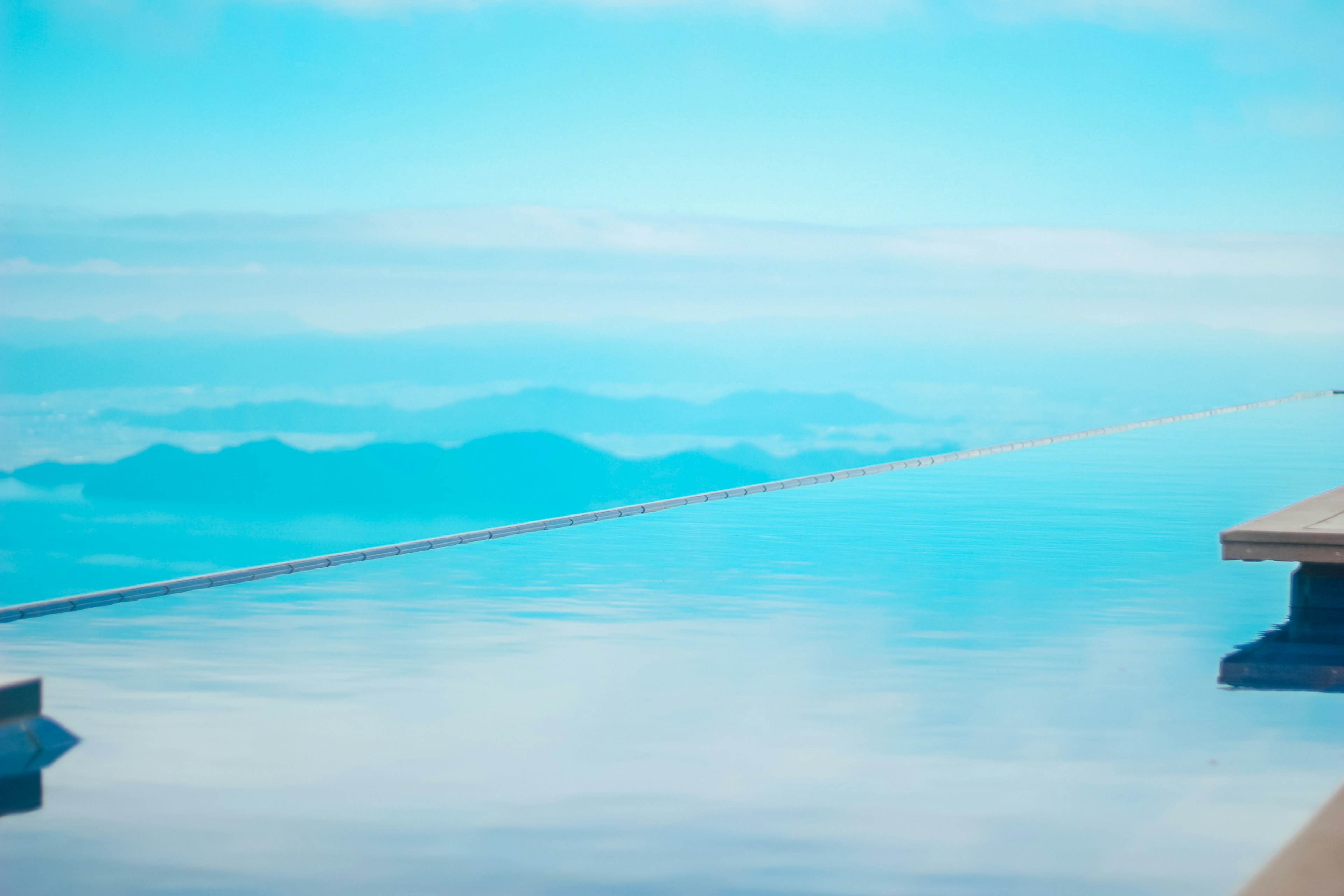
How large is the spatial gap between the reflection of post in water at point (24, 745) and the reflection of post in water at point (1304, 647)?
3044mm

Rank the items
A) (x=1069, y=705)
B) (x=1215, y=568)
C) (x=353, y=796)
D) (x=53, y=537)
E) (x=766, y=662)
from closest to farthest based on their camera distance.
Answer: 1. (x=353, y=796)
2. (x=1069, y=705)
3. (x=766, y=662)
4. (x=1215, y=568)
5. (x=53, y=537)

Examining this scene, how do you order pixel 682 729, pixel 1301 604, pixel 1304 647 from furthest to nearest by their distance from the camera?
pixel 1301 604 → pixel 1304 647 → pixel 682 729

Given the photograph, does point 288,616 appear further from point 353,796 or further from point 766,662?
point 353,796

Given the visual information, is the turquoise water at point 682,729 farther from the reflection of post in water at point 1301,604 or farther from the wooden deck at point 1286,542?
the wooden deck at point 1286,542

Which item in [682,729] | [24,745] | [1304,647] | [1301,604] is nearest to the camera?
[24,745]

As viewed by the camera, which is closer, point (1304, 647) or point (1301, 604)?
point (1304, 647)

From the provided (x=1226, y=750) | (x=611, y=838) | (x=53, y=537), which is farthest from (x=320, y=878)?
(x=53, y=537)

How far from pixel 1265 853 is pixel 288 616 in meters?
3.57

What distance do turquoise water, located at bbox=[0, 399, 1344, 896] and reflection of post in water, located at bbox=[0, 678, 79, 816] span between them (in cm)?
6

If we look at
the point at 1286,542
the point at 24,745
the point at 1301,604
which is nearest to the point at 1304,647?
the point at 1286,542

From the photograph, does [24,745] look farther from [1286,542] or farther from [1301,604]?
[1301,604]

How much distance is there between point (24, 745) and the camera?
3256 mm

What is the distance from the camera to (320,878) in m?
2.50

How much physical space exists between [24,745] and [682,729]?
1.48 metres
